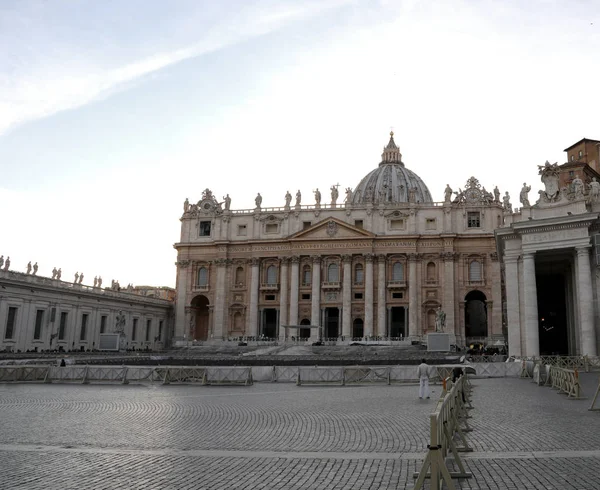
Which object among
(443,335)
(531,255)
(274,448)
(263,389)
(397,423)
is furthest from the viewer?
(443,335)

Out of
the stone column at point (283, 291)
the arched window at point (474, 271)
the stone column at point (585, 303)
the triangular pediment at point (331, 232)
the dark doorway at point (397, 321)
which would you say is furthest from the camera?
the stone column at point (283, 291)

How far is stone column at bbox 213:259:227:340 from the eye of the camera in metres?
77.2

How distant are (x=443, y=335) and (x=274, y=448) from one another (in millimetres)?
41136

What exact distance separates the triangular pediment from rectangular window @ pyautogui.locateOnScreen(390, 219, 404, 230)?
11.0 feet

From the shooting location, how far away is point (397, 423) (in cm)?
1379

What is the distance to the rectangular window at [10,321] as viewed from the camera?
173 ft

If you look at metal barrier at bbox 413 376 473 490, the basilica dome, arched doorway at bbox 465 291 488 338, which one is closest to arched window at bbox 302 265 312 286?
arched doorway at bbox 465 291 488 338

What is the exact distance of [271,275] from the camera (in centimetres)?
7831

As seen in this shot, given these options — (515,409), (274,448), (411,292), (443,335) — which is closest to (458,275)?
(411,292)

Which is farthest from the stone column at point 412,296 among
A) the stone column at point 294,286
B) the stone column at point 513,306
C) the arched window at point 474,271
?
the stone column at point 513,306

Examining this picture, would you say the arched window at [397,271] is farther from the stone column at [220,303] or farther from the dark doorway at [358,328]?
the stone column at [220,303]

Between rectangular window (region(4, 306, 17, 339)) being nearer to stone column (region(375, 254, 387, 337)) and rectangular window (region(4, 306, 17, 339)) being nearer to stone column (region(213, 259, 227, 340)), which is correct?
stone column (region(213, 259, 227, 340))

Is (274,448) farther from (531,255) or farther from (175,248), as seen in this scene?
(175,248)

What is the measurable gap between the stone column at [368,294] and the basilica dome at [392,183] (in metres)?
31.4
